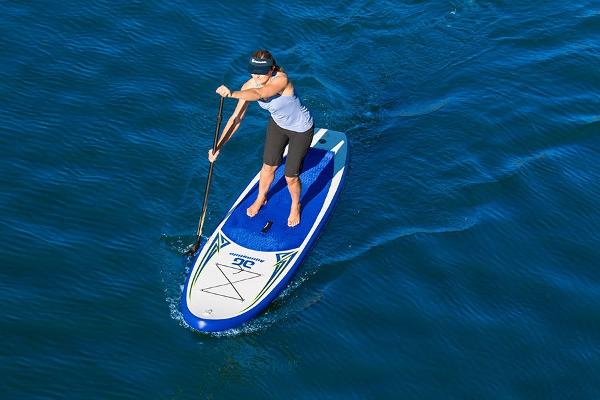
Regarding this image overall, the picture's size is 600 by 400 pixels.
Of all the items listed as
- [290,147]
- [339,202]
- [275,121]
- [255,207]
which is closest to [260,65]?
[275,121]

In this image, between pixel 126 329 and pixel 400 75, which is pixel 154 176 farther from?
pixel 400 75

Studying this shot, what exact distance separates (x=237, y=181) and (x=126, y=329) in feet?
13.7

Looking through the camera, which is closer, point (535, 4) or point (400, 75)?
point (400, 75)

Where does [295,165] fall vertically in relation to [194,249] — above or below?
above

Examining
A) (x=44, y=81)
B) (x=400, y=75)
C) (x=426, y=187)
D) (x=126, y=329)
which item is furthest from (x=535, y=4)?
(x=126, y=329)

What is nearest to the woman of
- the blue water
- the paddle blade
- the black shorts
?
the black shorts

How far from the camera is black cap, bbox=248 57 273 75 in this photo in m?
13.0

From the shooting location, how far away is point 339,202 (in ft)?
52.7

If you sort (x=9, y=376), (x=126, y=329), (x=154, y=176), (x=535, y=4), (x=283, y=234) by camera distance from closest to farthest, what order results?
(x=9, y=376), (x=126, y=329), (x=283, y=234), (x=154, y=176), (x=535, y=4)

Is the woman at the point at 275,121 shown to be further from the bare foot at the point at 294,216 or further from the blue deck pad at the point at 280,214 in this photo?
the blue deck pad at the point at 280,214

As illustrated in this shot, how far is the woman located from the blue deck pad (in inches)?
6.3

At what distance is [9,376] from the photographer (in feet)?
39.4

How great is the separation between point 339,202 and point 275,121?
2.59 metres

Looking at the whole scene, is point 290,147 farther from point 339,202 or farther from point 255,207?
point 339,202
